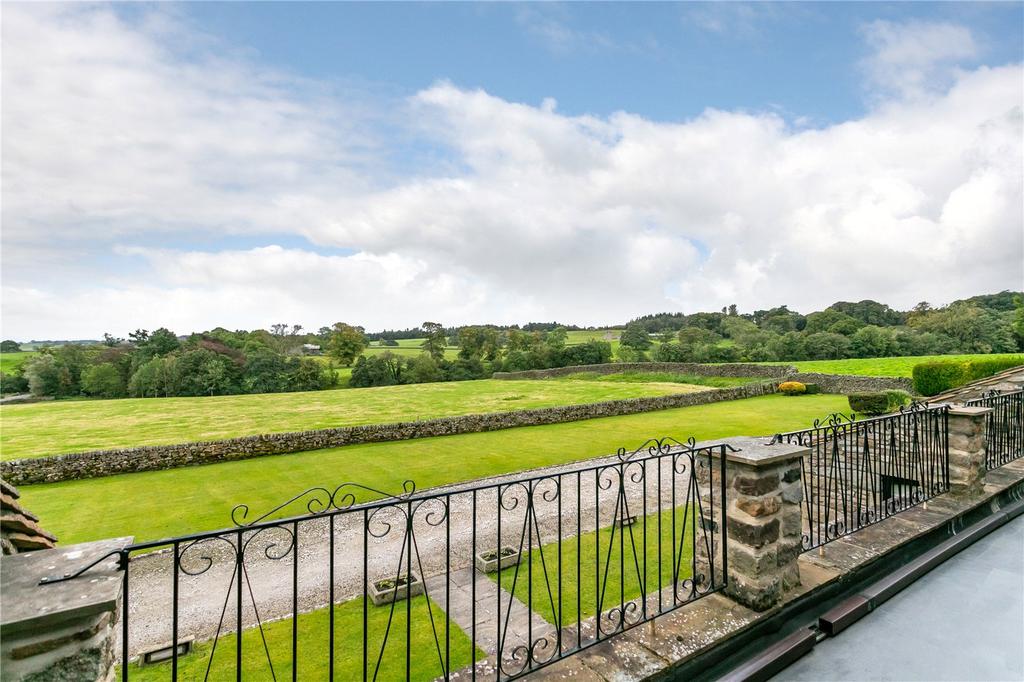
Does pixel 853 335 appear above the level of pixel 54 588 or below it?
above

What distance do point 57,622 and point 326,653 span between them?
165 inches

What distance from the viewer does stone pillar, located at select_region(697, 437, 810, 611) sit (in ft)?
10.0

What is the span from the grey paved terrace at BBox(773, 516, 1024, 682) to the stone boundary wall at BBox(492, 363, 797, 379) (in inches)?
Answer: 1350

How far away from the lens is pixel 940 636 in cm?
310

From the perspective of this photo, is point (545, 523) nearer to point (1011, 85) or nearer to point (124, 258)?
point (124, 258)

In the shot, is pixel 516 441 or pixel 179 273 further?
pixel 516 441

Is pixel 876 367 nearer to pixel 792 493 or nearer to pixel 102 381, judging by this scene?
pixel 792 493

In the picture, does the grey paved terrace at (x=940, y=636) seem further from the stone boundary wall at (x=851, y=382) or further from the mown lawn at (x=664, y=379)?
the mown lawn at (x=664, y=379)

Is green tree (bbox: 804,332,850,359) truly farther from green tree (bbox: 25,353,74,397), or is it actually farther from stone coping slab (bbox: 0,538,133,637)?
green tree (bbox: 25,353,74,397)

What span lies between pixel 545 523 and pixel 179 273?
1576 centimetres

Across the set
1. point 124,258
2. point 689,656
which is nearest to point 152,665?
point 689,656

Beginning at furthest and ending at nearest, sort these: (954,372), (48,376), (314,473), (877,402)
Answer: (48,376) → (954,372) → (877,402) → (314,473)

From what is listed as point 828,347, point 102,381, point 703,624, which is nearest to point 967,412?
point 703,624

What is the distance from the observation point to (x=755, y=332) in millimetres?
57031
